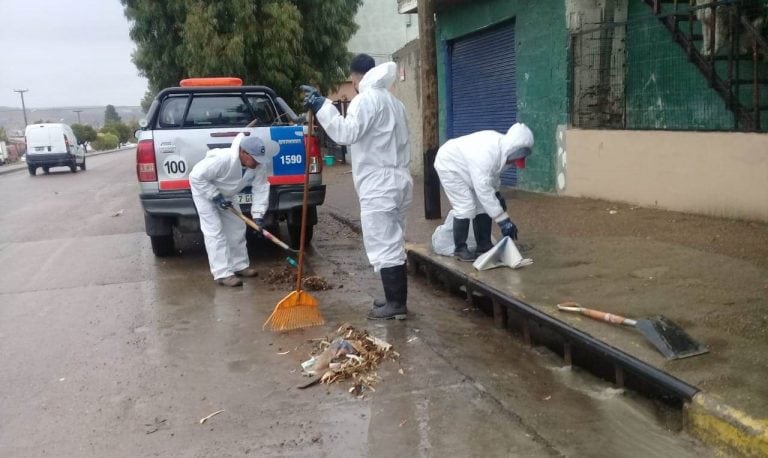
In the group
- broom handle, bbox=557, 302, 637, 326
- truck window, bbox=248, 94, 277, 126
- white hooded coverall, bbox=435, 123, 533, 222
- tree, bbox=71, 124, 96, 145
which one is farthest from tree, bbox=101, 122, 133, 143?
broom handle, bbox=557, 302, 637, 326

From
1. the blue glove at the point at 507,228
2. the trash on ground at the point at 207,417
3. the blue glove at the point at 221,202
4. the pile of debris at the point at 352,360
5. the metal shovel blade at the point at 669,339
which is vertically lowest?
the trash on ground at the point at 207,417

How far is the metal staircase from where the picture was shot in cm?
724

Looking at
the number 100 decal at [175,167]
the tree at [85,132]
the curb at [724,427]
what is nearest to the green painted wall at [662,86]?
the curb at [724,427]

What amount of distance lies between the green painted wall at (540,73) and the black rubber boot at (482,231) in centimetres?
413

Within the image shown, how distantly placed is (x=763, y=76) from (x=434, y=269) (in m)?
4.40

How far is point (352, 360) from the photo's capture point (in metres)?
4.36

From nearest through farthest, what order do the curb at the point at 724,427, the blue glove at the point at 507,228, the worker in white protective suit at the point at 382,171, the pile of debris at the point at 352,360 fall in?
the curb at the point at 724,427, the pile of debris at the point at 352,360, the worker in white protective suit at the point at 382,171, the blue glove at the point at 507,228

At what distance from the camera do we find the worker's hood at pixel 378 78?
5.17 m

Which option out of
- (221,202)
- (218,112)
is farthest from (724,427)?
(218,112)

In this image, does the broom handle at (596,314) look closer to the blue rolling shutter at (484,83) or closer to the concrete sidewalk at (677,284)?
the concrete sidewalk at (677,284)

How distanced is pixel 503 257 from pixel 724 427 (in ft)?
9.72

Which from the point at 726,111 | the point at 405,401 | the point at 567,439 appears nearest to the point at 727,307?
the point at 567,439

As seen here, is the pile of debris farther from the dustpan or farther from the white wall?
the white wall

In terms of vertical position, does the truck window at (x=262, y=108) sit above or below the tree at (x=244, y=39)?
below
